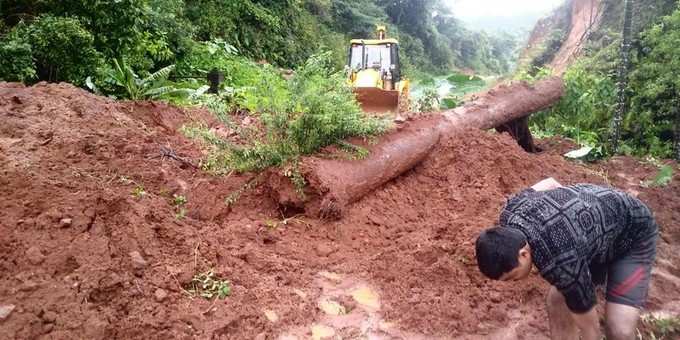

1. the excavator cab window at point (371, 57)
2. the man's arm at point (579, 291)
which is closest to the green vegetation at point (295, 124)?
the man's arm at point (579, 291)

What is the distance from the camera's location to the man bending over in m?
2.39

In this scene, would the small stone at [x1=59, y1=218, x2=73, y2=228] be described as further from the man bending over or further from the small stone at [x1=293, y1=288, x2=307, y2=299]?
the man bending over

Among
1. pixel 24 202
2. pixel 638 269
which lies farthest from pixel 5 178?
pixel 638 269

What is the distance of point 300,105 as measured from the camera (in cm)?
431

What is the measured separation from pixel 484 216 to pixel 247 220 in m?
1.99

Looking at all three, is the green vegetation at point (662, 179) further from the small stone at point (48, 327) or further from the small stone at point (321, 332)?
the small stone at point (48, 327)

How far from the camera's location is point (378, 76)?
955 cm

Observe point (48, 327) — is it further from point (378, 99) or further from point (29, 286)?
point (378, 99)

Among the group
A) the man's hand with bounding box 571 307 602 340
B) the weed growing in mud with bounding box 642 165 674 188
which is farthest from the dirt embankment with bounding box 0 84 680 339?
the weed growing in mud with bounding box 642 165 674 188

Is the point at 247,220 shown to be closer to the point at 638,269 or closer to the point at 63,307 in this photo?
the point at 63,307

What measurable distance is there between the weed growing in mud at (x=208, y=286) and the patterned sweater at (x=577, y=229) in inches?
66.4

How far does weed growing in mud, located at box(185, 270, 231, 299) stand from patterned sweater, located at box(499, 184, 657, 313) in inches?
66.4

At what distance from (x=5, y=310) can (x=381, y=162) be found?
119 inches

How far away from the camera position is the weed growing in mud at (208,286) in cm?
308
